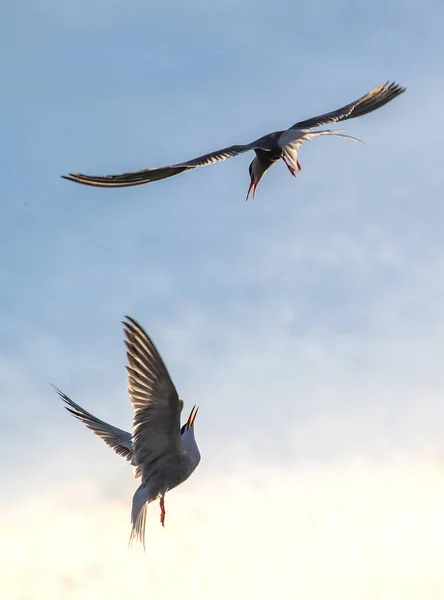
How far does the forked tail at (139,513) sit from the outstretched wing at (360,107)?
7781mm

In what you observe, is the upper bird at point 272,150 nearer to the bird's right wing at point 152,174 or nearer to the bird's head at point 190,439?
the bird's right wing at point 152,174

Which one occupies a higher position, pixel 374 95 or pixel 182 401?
pixel 374 95

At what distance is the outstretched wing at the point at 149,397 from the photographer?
1204cm

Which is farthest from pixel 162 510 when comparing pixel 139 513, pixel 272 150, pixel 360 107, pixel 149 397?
pixel 360 107

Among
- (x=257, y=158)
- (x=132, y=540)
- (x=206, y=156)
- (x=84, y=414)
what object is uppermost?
(x=257, y=158)

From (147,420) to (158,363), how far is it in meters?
1.02

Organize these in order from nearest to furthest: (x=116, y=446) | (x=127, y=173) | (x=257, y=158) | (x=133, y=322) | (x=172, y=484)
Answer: (x=133, y=322) → (x=172, y=484) → (x=127, y=173) → (x=116, y=446) → (x=257, y=158)

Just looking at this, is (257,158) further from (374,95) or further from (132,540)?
(132,540)

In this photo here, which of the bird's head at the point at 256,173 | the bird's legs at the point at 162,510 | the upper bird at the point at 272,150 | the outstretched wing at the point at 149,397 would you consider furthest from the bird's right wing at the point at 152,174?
the bird's legs at the point at 162,510

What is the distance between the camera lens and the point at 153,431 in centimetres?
1279

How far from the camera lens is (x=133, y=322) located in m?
12.0

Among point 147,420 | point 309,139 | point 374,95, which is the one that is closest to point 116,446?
point 147,420

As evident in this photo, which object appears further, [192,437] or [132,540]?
[192,437]

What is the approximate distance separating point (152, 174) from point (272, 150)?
299cm
